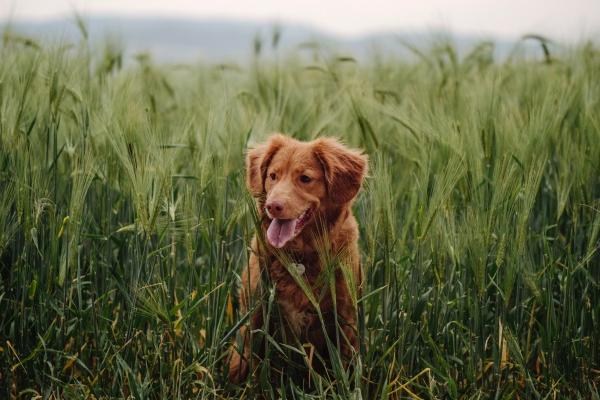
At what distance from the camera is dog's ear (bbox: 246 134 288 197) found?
338 centimetres

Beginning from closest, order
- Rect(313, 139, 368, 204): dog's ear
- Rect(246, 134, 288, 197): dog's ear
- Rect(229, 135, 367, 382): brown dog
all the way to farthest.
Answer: Rect(229, 135, 367, 382): brown dog, Rect(313, 139, 368, 204): dog's ear, Rect(246, 134, 288, 197): dog's ear

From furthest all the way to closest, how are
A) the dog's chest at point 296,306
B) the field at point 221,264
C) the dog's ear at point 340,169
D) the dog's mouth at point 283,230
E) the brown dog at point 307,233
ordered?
the dog's ear at point 340,169, the dog's chest at point 296,306, the brown dog at point 307,233, the dog's mouth at point 283,230, the field at point 221,264

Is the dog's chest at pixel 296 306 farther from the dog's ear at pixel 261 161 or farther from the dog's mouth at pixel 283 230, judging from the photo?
the dog's ear at pixel 261 161

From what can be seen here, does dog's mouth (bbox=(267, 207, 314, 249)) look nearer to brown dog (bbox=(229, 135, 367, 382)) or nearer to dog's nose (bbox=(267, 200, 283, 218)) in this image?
brown dog (bbox=(229, 135, 367, 382))

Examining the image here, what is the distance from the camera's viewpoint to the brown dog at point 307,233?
9.82 ft

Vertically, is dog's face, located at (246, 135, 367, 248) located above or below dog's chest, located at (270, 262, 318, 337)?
above

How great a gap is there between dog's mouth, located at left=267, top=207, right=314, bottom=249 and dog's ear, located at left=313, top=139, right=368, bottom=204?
0.67 feet

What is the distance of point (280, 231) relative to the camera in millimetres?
2959

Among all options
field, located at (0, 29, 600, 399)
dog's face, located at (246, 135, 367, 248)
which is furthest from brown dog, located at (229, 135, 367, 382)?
field, located at (0, 29, 600, 399)

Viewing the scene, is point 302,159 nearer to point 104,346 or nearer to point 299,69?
point 104,346

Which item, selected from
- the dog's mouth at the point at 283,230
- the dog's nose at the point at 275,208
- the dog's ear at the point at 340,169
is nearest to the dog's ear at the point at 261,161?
the dog's ear at the point at 340,169

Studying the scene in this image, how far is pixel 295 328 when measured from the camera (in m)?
3.10

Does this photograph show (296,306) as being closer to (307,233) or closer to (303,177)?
(307,233)

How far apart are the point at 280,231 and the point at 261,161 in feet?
1.78
